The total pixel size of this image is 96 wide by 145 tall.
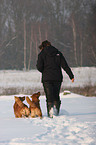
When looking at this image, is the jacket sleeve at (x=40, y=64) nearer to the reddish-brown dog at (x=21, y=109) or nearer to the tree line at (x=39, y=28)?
the reddish-brown dog at (x=21, y=109)

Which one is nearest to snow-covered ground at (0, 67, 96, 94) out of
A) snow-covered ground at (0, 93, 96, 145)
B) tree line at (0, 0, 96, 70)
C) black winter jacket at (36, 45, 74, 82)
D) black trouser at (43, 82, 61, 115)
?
black trouser at (43, 82, 61, 115)

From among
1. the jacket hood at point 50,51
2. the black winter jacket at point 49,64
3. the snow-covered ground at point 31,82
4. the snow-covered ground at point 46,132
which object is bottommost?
the snow-covered ground at point 31,82

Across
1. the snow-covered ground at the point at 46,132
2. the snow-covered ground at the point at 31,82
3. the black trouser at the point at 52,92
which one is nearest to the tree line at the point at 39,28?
the snow-covered ground at the point at 31,82

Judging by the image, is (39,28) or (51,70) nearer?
(51,70)

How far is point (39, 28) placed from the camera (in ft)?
109

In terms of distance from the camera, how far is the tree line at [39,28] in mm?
34719

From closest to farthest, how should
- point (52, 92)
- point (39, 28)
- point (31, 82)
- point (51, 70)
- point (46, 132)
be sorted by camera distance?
point (46, 132)
point (51, 70)
point (52, 92)
point (31, 82)
point (39, 28)

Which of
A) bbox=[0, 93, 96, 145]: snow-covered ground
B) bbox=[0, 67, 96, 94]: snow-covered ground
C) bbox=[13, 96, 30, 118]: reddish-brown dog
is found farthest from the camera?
bbox=[0, 67, 96, 94]: snow-covered ground

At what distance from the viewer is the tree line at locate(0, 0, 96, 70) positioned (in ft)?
114

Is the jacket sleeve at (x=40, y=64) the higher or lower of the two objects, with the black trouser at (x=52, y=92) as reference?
higher

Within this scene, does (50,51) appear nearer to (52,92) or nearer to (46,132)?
(52,92)

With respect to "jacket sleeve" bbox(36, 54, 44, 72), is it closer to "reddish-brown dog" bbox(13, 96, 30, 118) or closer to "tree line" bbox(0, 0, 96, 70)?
"reddish-brown dog" bbox(13, 96, 30, 118)

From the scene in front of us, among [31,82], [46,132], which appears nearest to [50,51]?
[46,132]

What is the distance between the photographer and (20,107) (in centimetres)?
525
